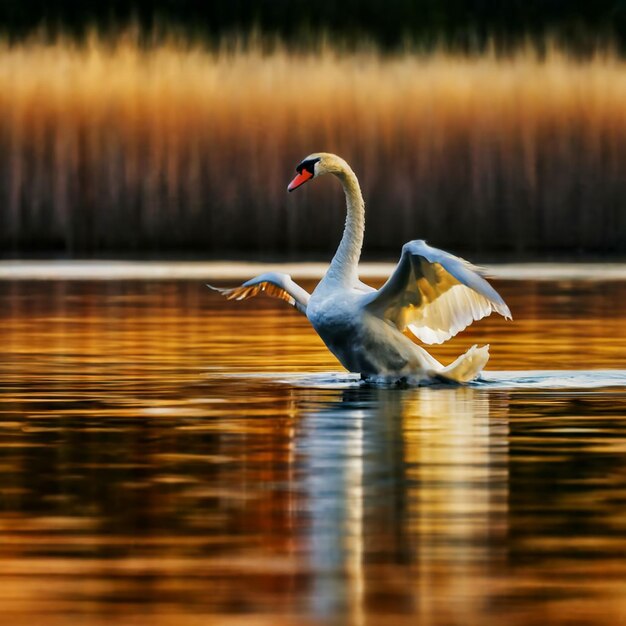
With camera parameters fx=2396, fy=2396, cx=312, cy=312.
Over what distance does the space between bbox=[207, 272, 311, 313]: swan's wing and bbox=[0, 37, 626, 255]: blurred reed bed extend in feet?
22.5

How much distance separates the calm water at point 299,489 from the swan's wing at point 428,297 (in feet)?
1.04

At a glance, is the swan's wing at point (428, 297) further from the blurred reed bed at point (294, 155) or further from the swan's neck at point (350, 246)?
the blurred reed bed at point (294, 155)

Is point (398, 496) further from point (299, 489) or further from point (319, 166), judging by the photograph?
point (319, 166)

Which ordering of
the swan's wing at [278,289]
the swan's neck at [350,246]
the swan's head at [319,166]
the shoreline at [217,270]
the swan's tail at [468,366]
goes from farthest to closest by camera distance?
1. the shoreline at [217,270]
2. the swan's head at [319,166]
3. the swan's wing at [278,289]
4. the swan's neck at [350,246]
5. the swan's tail at [468,366]

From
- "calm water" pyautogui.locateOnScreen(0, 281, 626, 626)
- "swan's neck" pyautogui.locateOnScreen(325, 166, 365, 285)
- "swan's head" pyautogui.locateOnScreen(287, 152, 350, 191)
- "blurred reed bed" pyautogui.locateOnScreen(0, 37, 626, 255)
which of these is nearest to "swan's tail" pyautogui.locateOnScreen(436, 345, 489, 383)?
"calm water" pyautogui.locateOnScreen(0, 281, 626, 626)

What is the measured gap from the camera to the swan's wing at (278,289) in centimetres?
1041

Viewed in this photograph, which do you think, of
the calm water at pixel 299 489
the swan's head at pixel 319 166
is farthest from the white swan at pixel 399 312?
the swan's head at pixel 319 166

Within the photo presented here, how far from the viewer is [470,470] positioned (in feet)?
22.1

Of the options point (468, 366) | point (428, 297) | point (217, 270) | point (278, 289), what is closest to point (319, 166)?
point (278, 289)

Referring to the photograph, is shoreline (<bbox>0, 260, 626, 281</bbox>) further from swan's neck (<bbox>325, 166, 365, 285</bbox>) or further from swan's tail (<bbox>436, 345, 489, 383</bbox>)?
swan's tail (<bbox>436, 345, 489, 383</bbox>)

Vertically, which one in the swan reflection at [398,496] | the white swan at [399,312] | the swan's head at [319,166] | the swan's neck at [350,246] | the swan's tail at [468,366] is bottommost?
the swan reflection at [398,496]

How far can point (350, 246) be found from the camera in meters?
10.1

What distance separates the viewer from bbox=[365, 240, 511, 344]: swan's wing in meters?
9.41

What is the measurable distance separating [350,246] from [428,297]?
0.40 meters
